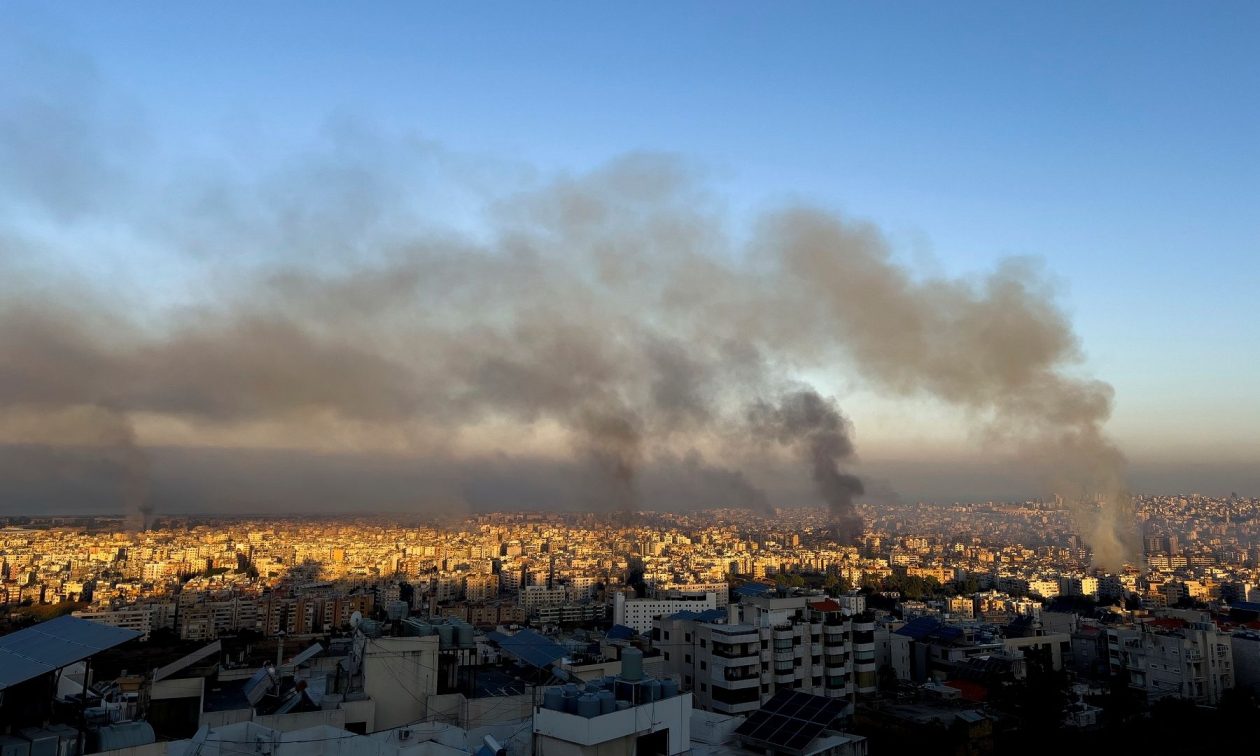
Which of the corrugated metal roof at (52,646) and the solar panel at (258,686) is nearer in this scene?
the corrugated metal roof at (52,646)

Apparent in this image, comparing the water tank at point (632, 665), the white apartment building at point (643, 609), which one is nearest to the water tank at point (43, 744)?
the water tank at point (632, 665)

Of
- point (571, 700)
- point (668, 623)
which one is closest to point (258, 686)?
point (571, 700)

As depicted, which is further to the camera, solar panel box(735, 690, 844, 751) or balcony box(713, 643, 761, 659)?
balcony box(713, 643, 761, 659)

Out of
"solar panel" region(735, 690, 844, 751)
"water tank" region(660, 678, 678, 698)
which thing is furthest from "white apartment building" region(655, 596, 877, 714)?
"water tank" region(660, 678, 678, 698)

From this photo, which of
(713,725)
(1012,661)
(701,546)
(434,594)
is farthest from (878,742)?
(701,546)

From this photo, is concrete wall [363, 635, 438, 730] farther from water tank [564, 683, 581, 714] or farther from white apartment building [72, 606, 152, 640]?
white apartment building [72, 606, 152, 640]

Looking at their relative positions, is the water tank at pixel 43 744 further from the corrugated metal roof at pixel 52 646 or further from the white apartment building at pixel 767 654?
the white apartment building at pixel 767 654

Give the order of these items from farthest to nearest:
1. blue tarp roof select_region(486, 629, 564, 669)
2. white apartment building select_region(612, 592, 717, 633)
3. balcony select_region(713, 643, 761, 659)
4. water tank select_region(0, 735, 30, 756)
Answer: white apartment building select_region(612, 592, 717, 633), balcony select_region(713, 643, 761, 659), blue tarp roof select_region(486, 629, 564, 669), water tank select_region(0, 735, 30, 756)
